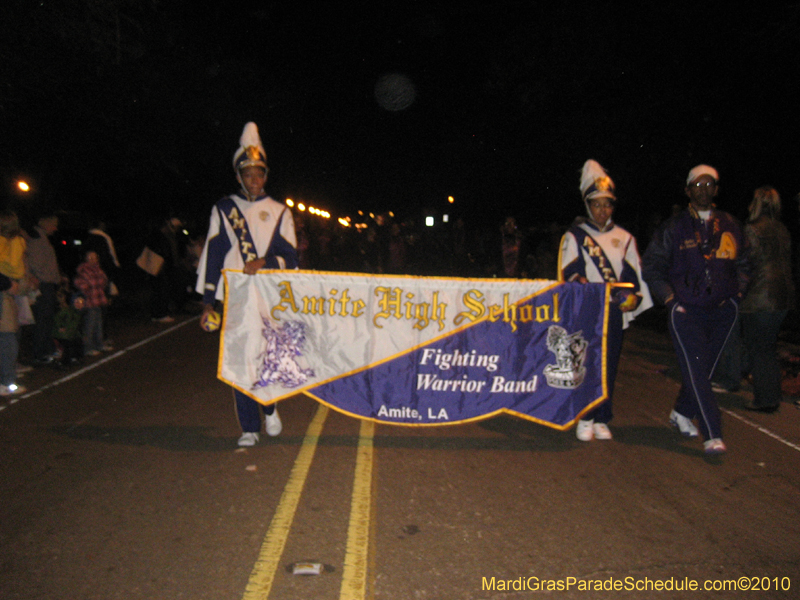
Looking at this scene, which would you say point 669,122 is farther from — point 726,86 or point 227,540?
point 227,540

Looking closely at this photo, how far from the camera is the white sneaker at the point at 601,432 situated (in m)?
5.33

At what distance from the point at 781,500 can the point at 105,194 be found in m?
30.8

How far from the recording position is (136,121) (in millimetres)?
19312

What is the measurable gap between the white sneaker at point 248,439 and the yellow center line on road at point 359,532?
81cm

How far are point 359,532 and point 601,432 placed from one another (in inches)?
101

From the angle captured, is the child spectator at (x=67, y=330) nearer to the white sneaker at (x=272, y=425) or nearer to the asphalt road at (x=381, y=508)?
the asphalt road at (x=381, y=508)

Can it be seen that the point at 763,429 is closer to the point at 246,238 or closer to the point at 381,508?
the point at 381,508

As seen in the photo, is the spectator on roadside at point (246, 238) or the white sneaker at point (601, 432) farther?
the white sneaker at point (601, 432)

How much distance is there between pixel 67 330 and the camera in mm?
7898

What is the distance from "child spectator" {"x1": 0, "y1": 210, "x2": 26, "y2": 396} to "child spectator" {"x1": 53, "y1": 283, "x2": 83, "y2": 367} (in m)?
1.27

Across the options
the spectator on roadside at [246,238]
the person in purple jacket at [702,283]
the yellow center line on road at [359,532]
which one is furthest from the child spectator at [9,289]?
the person in purple jacket at [702,283]

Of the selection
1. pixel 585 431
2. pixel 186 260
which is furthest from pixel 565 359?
pixel 186 260

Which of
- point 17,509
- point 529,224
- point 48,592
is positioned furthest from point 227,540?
point 529,224

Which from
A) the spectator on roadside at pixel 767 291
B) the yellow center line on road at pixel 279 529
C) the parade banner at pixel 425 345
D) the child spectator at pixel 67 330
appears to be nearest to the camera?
the yellow center line on road at pixel 279 529
